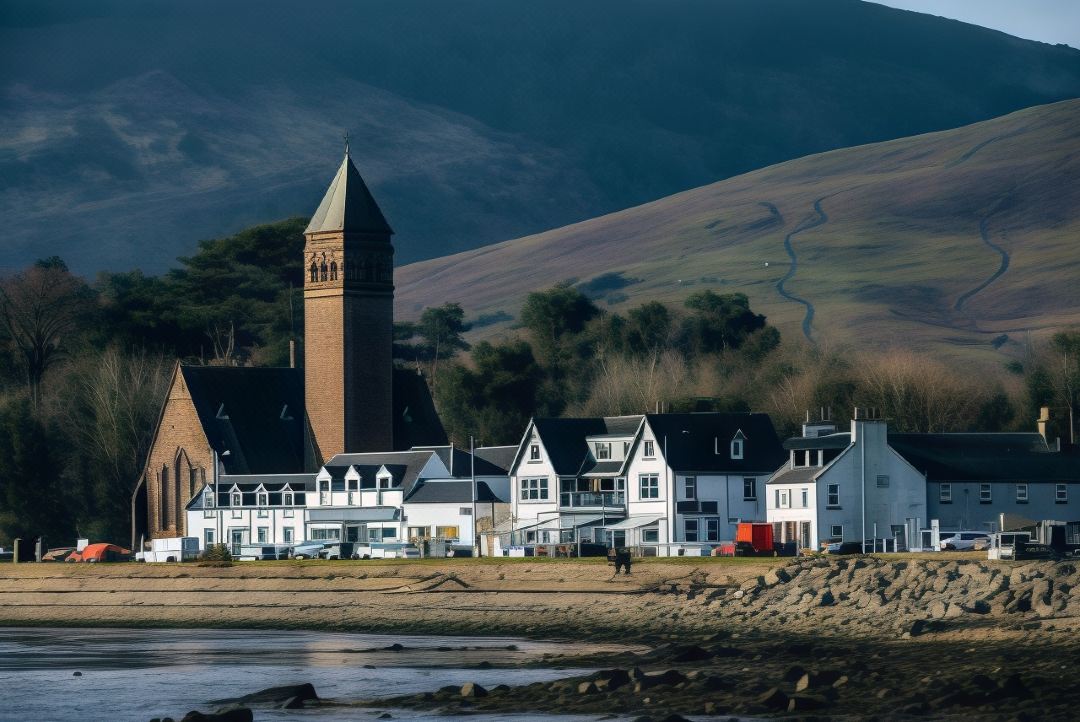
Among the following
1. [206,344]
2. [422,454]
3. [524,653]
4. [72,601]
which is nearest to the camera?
[524,653]

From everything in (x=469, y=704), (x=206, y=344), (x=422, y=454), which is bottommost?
(x=469, y=704)

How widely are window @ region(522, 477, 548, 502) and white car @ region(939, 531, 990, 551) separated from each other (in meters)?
26.5

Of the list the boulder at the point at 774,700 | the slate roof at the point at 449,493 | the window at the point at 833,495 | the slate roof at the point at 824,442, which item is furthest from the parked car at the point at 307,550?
the boulder at the point at 774,700

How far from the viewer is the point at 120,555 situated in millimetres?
111000

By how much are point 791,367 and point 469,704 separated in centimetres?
10336

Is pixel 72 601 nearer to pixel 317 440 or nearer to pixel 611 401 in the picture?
pixel 317 440

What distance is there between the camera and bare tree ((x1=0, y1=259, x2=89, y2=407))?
158 metres

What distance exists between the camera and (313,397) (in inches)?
5098

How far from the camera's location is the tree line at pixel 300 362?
12925 centimetres

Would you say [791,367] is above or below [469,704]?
above

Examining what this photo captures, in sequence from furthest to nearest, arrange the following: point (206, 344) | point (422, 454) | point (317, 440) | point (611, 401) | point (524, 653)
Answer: point (206, 344) → point (611, 401) → point (317, 440) → point (422, 454) → point (524, 653)

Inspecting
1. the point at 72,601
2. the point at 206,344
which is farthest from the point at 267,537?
the point at 206,344

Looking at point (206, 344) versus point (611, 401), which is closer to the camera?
point (611, 401)

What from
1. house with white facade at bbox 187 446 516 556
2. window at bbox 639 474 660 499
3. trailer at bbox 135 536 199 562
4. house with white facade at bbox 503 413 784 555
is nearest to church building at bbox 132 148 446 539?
house with white facade at bbox 187 446 516 556
